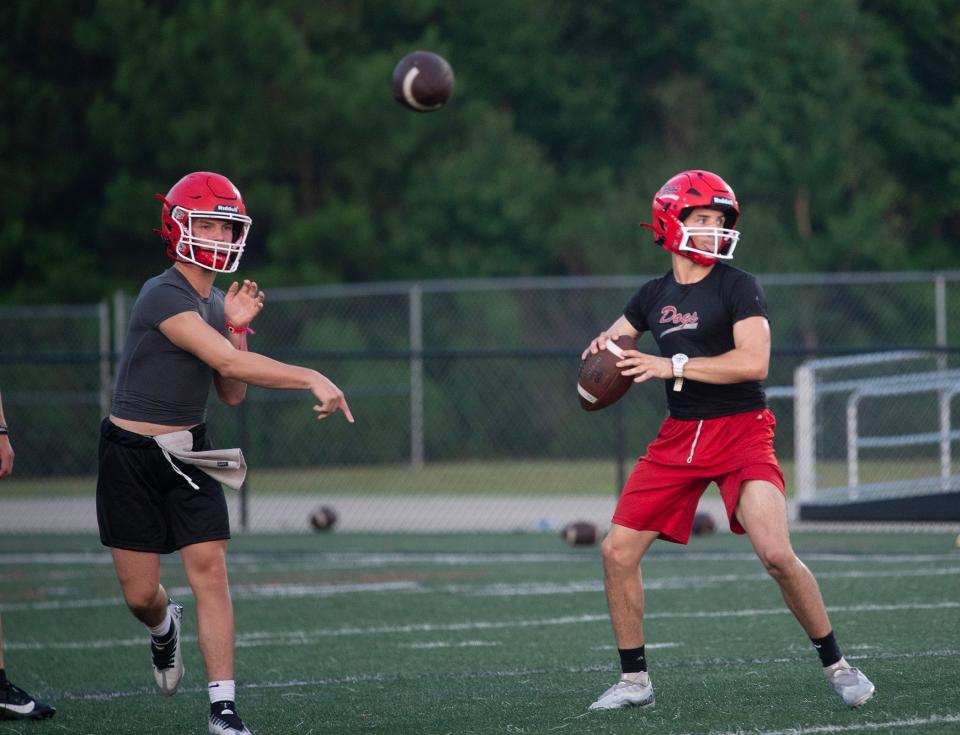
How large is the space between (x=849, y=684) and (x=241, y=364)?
8.47 feet

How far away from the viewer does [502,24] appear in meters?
32.5

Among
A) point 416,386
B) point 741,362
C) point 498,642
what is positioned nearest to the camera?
point 741,362

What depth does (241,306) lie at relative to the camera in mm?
6039

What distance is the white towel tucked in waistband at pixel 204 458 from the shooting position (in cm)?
576

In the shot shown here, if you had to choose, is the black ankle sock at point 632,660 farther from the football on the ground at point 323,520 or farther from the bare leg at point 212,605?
the football on the ground at point 323,520

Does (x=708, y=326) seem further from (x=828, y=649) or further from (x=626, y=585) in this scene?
(x=828, y=649)

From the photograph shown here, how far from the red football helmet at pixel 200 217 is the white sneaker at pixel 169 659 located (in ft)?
4.91

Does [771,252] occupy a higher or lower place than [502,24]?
lower

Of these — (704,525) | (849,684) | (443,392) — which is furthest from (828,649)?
(443,392)

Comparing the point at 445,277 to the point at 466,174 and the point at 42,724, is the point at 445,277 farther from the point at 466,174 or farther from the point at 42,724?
the point at 42,724

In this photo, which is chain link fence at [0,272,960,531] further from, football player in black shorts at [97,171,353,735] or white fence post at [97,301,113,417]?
football player in black shorts at [97,171,353,735]

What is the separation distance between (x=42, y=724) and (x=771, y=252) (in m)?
20.5

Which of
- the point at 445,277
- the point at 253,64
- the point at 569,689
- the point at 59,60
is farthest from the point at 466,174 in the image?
the point at 569,689

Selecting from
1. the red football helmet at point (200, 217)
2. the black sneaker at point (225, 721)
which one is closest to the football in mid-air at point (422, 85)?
the red football helmet at point (200, 217)
